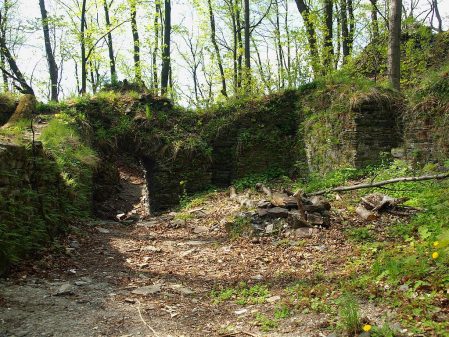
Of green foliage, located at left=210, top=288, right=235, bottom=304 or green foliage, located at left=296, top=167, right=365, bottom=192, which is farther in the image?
green foliage, located at left=296, top=167, right=365, bottom=192

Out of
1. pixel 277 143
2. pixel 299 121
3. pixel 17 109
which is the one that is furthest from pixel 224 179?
pixel 17 109

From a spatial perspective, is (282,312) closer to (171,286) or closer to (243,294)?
(243,294)

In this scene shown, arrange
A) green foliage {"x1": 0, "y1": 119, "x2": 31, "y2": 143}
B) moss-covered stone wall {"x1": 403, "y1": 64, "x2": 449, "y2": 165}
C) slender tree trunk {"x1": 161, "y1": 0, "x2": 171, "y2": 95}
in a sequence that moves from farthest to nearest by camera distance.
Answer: slender tree trunk {"x1": 161, "y1": 0, "x2": 171, "y2": 95} < moss-covered stone wall {"x1": 403, "y1": 64, "x2": 449, "y2": 165} < green foliage {"x1": 0, "y1": 119, "x2": 31, "y2": 143}

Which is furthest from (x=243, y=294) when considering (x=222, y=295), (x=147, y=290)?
(x=147, y=290)

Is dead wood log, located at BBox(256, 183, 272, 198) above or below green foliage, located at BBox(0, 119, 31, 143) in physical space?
below

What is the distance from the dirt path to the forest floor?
0.01 m

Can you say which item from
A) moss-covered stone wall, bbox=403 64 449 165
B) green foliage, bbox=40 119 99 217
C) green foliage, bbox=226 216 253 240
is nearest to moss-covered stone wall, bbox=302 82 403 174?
moss-covered stone wall, bbox=403 64 449 165

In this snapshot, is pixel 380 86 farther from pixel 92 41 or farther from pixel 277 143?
pixel 92 41

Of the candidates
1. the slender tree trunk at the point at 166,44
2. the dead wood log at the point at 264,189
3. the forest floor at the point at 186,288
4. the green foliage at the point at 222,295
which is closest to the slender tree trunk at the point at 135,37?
the slender tree trunk at the point at 166,44

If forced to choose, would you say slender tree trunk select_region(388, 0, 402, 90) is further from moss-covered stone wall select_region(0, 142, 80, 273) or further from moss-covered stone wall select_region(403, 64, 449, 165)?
moss-covered stone wall select_region(0, 142, 80, 273)

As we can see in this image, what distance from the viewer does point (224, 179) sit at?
43.4ft

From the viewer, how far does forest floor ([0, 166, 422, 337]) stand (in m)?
3.63

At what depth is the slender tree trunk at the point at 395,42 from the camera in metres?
10.7

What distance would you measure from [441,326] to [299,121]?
1019cm
